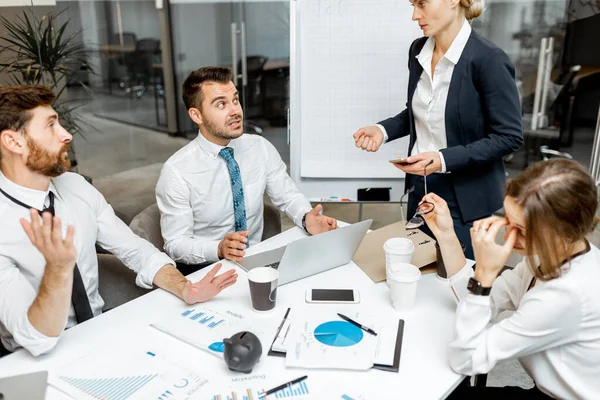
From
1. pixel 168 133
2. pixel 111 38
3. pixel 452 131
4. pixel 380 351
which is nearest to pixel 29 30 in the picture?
pixel 111 38

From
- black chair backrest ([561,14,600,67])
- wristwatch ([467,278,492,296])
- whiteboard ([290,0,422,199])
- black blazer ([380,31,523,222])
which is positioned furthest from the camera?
black chair backrest ([561,14,600,67])

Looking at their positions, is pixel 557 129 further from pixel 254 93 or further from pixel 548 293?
pixel 548 293

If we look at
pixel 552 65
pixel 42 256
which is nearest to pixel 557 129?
pixel 552 65

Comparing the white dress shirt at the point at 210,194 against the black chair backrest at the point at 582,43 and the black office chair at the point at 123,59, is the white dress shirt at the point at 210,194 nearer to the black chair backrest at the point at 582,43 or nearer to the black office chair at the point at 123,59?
the black office chair at the point at 123,59

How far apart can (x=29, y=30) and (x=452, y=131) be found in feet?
8.95

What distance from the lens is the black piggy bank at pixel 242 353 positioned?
121 cm

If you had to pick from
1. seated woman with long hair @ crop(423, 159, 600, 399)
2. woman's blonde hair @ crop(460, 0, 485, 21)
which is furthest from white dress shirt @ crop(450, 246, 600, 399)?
woman's blonde hair @ crop(460, 0, 485, 21)

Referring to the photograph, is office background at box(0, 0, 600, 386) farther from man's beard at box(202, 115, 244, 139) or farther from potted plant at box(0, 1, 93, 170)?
man's beard at box(202, 115, 244, 139)

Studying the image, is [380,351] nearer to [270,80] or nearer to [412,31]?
[412,31]

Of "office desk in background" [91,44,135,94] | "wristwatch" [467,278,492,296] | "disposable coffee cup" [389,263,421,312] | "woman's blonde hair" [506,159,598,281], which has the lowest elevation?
"disposable coffee cup" [389,263,421,312]

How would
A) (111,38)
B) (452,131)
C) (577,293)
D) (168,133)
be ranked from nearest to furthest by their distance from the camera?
(577,293), (452,131), (111,38), (168,133)

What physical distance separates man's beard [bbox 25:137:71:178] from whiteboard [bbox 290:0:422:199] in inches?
60.0

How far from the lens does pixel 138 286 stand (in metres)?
1.94

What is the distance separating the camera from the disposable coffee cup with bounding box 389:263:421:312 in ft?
4.81
